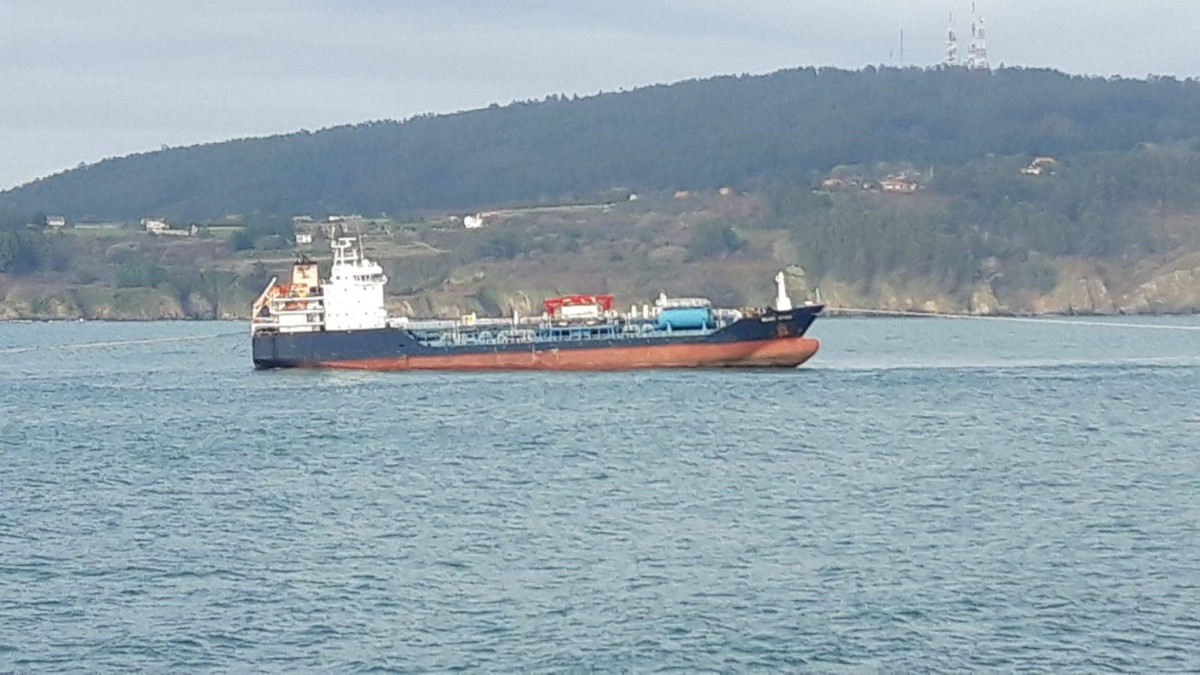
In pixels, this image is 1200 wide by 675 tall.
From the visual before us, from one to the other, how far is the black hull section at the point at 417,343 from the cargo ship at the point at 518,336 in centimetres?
4

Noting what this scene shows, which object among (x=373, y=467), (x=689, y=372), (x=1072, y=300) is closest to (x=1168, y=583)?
(x=373, y=467)

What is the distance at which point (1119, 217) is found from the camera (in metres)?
185

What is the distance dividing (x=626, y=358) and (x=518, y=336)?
4.88 meters

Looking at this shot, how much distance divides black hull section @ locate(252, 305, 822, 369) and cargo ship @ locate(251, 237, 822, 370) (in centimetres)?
4

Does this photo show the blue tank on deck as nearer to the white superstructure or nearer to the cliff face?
the white superstructure

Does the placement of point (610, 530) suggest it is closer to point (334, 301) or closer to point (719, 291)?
point (334, 301)

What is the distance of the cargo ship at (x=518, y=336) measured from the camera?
70.8 meters

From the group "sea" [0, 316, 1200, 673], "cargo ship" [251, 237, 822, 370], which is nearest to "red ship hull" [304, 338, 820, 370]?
"cargo ship" [251, 237, 822, 370]

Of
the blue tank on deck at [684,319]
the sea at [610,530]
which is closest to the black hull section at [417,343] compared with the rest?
the blue tank on deck at [684,319]

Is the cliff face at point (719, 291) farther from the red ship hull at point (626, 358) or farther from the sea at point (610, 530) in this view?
the sea at point (610, 530)

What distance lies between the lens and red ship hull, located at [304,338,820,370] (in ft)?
232

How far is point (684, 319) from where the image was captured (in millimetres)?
71625

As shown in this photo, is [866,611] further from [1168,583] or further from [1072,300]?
[1072,300]

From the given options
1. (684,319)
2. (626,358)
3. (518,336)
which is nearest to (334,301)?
(518,336)
